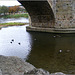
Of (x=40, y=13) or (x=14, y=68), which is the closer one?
(x=14, y=68)

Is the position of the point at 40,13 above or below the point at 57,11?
below

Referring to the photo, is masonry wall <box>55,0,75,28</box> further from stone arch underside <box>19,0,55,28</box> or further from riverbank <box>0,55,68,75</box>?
riverbank <box>0,55,68,75</box>

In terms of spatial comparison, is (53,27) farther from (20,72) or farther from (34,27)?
(20,72)

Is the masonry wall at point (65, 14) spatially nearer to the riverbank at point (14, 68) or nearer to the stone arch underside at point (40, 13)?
the stone arch underside at point (40, 13)

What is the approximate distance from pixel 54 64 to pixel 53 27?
841 centimetres

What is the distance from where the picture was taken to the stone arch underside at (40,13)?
44.2 feet

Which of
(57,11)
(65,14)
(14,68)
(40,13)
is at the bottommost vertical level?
(14,68)

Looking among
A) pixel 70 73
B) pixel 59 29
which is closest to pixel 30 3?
pixel 59 29

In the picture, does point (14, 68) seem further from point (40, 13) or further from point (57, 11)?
point (40, 13)

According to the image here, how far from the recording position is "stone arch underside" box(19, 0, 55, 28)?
44.2ft

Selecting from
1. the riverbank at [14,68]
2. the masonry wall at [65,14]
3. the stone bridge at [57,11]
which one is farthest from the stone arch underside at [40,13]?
the riverbank at [14,68]

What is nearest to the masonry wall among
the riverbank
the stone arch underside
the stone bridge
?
the stone bridge

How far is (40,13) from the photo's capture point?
15250 mm

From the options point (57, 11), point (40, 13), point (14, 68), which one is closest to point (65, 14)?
point (57, 11)
